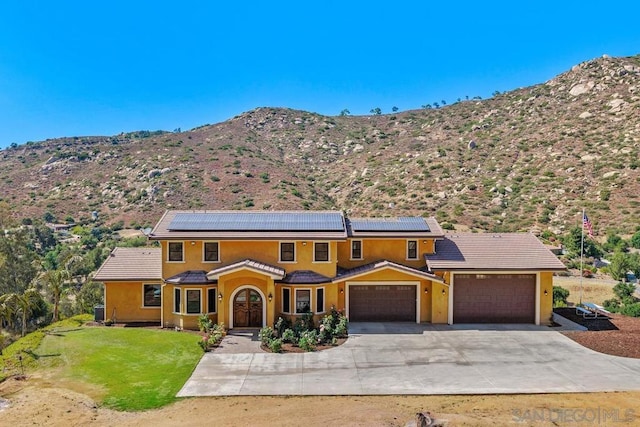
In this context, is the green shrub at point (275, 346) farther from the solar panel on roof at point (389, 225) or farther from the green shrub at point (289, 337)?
the solar panel on roof at point (389, 225)

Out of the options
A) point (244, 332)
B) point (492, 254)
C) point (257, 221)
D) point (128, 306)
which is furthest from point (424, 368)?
point (128, 306)

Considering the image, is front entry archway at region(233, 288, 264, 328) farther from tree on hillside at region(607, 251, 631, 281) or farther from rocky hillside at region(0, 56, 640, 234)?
rocky hillside at region(0, 56, 640, 234)

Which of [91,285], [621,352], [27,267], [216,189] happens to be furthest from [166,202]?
[621,352]

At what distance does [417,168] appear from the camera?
74.1 meters

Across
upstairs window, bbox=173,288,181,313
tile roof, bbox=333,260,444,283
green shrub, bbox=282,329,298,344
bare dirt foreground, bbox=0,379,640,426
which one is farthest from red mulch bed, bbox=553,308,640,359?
upstairs window, bbox=173,288,181,313

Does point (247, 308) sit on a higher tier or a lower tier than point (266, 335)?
higher

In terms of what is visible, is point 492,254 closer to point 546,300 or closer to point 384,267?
point 546,300

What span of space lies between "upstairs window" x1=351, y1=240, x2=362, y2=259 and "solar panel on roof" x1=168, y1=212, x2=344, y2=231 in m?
1.52

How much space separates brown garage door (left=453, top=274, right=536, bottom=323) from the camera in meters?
25.8

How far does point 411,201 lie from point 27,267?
4428 cm

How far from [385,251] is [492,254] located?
5.83m

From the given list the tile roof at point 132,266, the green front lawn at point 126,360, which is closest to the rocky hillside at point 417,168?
the tile roof at point 132,266

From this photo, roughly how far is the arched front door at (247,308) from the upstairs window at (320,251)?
358cm

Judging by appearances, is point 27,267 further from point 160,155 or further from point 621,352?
point 160,155
